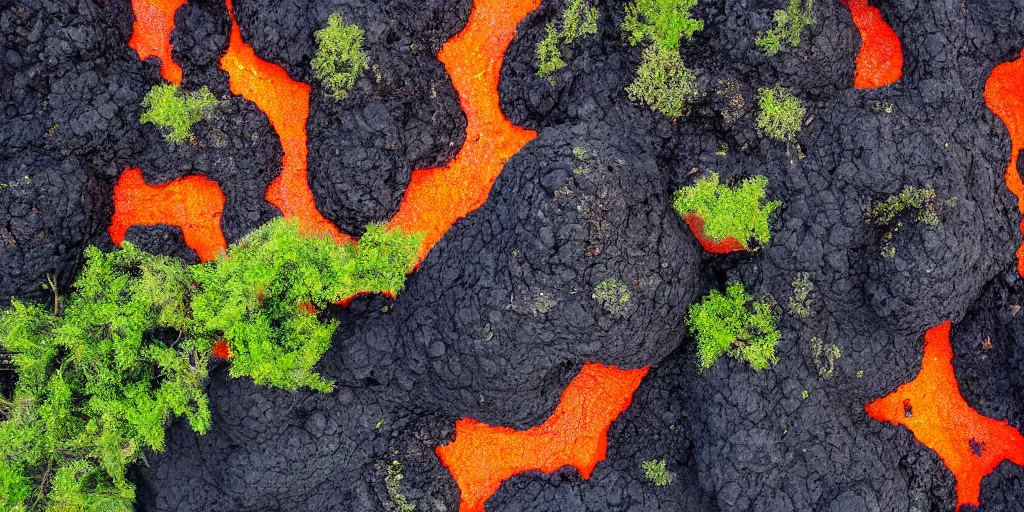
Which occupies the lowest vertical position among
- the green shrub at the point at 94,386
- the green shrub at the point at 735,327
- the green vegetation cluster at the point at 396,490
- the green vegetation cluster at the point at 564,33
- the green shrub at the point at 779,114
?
the green shrub at the point at 735,327

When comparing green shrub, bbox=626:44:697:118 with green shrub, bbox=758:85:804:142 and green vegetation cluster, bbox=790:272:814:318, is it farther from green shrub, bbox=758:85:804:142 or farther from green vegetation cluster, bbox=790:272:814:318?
green vegetation cluster, bbox=790:272:814:318

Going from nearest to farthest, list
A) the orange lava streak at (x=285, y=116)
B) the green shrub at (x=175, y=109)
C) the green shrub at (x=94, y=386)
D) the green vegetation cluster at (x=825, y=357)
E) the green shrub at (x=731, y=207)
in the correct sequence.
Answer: the green shrub at (x=94, y=386)
the green shrub at (x=731, y=207)
the green vegetation cluster at (x=825, y=357)
the green shrub at (x=175, y=109)
the orange lava streak at (x=285, y=116)

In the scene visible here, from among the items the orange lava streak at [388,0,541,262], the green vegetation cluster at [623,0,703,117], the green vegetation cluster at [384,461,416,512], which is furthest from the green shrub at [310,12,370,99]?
the green vegetation cluster at [384,461,416,512]

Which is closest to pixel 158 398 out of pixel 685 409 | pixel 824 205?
pixel 685 409

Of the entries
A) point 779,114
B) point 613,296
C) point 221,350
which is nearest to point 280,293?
point 221,350

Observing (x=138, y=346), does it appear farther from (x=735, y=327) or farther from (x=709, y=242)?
(x=735, y=327)

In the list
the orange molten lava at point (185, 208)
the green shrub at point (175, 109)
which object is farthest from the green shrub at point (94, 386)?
the green shrub at point (175, 109)

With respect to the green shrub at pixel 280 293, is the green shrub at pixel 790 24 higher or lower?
lower

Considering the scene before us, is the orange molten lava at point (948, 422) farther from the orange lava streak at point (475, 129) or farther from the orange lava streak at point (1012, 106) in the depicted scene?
the orange lava streak at point (475, 129)
